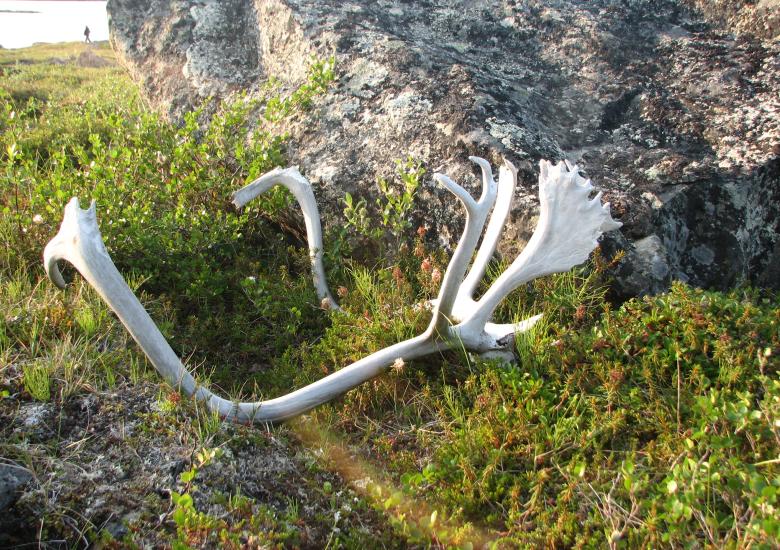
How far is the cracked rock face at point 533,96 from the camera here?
4.57m

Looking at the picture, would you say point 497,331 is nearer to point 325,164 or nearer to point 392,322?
point 392,322

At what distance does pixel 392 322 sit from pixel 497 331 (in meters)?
0.68

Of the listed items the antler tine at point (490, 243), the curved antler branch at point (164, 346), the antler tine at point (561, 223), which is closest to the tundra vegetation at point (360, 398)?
the curved antler branch at point (164, 346)

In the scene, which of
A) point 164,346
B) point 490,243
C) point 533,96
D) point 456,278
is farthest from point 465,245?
point 533,96

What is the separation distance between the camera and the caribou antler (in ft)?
11.1

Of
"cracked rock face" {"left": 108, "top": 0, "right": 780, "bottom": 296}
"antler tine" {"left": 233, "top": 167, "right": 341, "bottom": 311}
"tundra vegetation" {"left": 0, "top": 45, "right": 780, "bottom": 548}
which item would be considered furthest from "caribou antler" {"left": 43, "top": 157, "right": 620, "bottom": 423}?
"antler tine" {"left": 233, "top": 167, "right": 341, "bottom": 311}

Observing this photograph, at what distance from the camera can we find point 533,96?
18.6 feet

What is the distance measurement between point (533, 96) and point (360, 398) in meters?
3.27

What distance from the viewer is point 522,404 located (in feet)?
11.6

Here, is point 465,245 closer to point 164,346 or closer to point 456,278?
point 456,278

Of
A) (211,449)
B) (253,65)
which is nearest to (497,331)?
(211,449)

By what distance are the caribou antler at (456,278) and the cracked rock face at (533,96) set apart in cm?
65

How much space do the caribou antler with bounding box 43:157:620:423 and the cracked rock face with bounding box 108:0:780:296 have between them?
2.14ft

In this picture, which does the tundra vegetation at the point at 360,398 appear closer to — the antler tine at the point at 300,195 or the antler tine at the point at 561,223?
the antler tine at the point at 300,195
